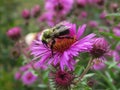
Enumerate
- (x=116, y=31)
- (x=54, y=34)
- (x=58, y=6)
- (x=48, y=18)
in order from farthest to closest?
(x=48, y=18), (x=58, y=6), (x=116, y=31), (x=54, y=34)

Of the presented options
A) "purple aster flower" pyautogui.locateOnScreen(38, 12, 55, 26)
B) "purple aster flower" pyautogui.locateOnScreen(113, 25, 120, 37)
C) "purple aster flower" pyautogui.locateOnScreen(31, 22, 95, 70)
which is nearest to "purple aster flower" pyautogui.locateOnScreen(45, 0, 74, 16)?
"purple aster flower" pyautogui.locateOnScreen(38, 12, 55, 26)

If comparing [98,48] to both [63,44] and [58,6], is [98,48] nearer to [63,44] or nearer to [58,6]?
[63,44]

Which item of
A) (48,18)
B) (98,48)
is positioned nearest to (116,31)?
(48,18)

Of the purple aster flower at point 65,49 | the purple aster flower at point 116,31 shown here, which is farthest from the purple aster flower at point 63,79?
the purple aster flower at point 116,31

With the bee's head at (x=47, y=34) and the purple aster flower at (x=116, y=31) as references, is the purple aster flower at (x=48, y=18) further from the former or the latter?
the bee's head at (x=47, y=34)

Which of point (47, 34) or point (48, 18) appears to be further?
point (48, 18)

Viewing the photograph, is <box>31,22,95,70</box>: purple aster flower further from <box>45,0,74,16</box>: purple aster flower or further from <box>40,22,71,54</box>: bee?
<box>45,0,74,16</box>: purple aster flower

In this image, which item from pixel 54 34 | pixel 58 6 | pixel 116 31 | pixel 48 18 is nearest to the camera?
pixel 54 34
